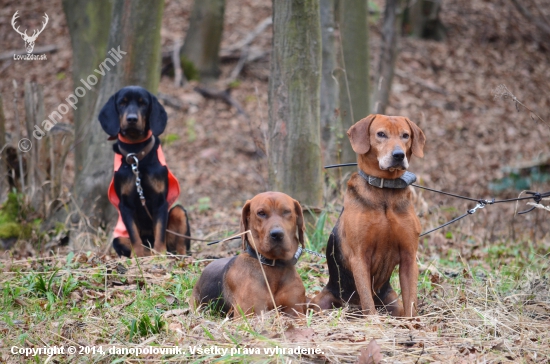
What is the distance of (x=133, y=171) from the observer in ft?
22.5

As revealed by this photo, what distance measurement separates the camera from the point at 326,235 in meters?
7.34

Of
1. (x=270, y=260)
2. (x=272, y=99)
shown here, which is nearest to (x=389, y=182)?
(x=270, y=260)

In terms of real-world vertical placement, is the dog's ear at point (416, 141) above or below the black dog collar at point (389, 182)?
above

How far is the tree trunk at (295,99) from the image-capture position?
702 cm

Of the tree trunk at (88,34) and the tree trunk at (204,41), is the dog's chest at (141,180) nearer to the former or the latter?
the tree trunk at (88,34)

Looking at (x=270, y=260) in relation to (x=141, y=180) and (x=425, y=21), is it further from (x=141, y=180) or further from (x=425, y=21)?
(x=425, y=21)

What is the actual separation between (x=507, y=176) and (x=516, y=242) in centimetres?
515

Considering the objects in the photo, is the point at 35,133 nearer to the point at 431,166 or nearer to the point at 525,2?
the point at 431,166

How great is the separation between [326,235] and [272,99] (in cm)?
174

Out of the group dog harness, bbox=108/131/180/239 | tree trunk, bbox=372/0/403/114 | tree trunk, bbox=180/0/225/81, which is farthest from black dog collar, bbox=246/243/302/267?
tree trunk, bbox=180/0/225/81

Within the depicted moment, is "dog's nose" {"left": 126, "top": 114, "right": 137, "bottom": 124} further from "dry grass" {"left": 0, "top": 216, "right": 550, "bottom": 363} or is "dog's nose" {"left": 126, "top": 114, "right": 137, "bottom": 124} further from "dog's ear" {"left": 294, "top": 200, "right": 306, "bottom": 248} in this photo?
"dog's ear" {"left": 294, "top": 200, "right": 306, "bottom": 248}

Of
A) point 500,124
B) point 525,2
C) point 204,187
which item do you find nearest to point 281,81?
point 204,187

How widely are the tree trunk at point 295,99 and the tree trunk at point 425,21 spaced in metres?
13.3

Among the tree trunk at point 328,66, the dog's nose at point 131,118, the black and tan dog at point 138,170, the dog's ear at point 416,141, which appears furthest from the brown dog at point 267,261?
the tree trunk at point 328,66
